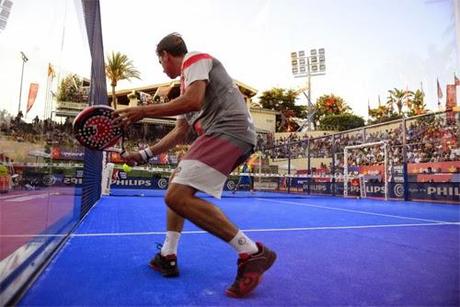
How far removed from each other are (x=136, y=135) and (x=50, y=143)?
29.5m

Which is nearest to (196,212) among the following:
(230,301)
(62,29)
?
(230,301)

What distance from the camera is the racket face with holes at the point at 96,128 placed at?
2402mm

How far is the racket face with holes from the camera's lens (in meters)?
2.40

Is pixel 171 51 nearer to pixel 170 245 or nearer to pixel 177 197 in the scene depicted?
pixel 177 197

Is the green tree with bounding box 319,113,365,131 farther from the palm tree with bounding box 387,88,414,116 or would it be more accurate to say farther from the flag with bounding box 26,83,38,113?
the flag with bounding box 26,83,38,113

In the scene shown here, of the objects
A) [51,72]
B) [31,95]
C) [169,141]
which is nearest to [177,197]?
[169,141]

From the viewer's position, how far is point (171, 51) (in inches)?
101

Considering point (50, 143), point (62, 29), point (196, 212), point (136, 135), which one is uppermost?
point (136, 135)

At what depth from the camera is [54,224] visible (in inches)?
135

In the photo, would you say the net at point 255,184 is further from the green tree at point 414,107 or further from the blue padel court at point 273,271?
the green tree at point 414,107

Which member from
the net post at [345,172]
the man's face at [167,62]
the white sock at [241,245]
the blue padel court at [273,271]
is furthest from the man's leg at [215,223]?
the net post at [345,172]

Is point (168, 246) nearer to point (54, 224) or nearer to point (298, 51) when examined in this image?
point (54, 224)

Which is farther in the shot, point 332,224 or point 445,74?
point 332,224

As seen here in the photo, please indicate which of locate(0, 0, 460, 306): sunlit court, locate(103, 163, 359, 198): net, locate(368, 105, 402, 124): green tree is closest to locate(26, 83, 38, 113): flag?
locate(0, 0, 460, 306): sunlit court
